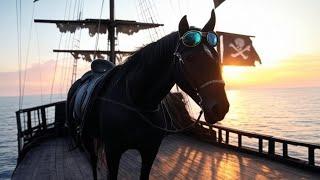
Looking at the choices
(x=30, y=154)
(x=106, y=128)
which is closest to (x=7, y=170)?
(x=30, y=154)

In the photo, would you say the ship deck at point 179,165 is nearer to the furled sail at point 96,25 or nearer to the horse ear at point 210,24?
the horse ear at point 210,24

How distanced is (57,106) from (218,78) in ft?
47.9

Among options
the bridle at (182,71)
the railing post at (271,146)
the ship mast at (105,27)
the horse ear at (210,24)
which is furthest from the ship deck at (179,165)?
the ship mast at (105,27)

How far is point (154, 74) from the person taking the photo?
13.4 ft

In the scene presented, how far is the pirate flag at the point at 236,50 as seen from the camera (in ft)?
30.1

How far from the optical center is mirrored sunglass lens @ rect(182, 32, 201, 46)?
130 inches

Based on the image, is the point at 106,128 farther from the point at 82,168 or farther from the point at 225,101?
the point at 82,168

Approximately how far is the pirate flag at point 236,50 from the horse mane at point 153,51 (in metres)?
4.96

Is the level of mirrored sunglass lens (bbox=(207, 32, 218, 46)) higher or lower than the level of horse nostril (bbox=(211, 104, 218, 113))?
higher

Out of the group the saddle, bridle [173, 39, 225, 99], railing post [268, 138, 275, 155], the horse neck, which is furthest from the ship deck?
bridle [173, 39, 225, 99]

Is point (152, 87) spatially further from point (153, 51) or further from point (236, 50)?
point (236, 50)

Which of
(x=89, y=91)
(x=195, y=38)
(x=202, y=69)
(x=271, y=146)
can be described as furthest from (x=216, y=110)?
(x=271, y=146)

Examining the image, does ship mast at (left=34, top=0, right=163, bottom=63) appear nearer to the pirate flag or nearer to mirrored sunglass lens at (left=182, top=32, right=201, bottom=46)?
the pirate flag

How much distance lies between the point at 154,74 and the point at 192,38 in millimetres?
912
